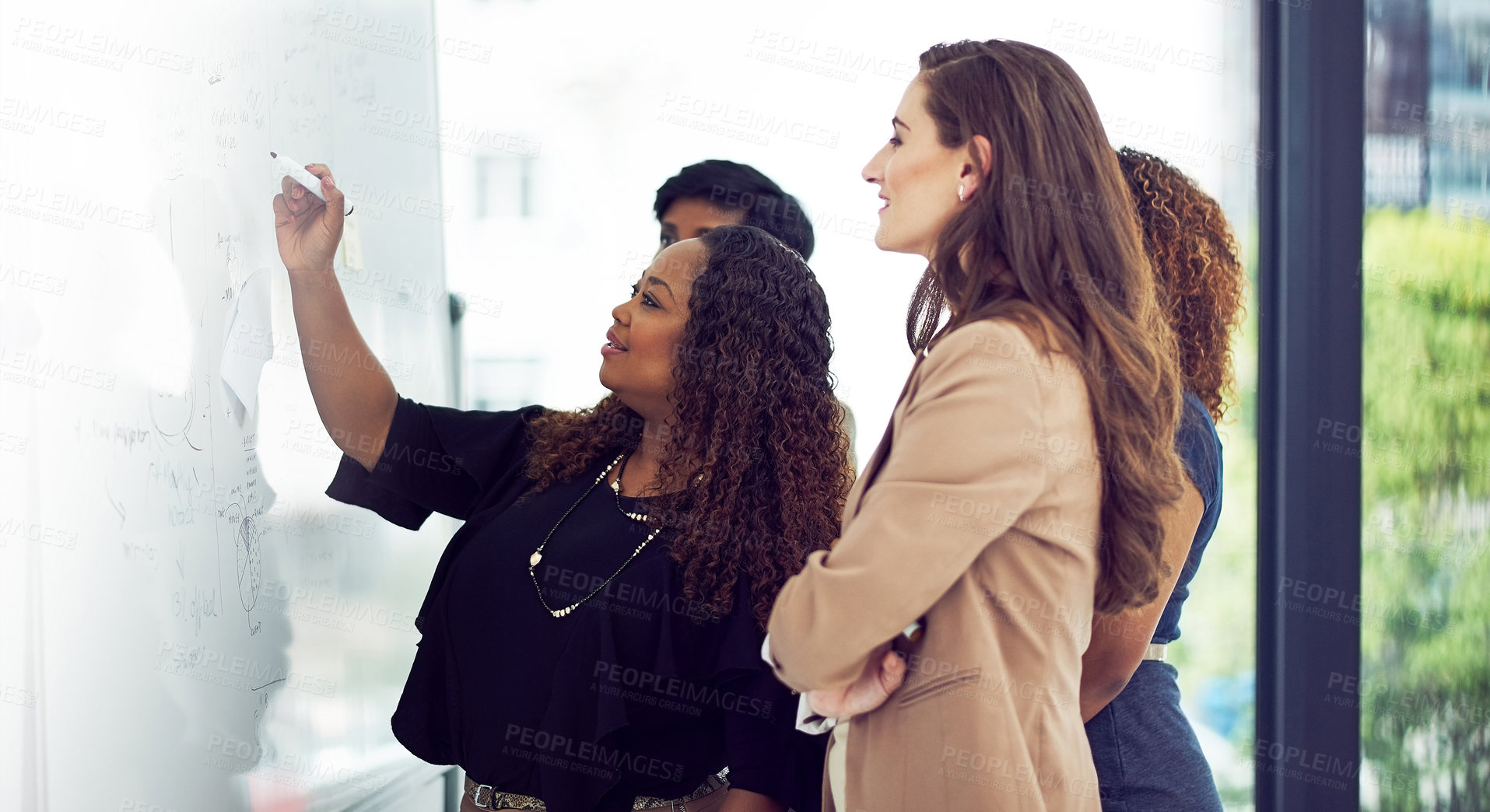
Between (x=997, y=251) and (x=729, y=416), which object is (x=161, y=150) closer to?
(x=729, y=416)

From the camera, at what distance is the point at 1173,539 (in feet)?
3.92

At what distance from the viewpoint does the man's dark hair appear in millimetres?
2221

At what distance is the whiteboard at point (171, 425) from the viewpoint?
42.3 inches

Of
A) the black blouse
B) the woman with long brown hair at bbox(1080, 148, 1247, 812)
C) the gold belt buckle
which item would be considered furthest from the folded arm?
the gold belt buckle

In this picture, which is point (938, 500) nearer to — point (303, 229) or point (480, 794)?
point (480, 794)

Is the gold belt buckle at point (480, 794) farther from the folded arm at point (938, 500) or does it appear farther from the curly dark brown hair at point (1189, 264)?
the curly dark brown hair at point (1189, 264)

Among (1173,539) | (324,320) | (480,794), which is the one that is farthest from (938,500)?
(324,320)

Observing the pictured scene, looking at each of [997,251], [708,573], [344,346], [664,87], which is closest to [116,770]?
[344,346]

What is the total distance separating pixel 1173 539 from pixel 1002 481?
39 cm

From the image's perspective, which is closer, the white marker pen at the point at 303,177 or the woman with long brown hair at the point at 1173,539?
the woman with long brown hair at the point at 1173,539

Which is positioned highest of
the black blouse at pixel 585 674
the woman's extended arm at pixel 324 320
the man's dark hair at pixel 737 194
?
the man's dark hair at pixel 737 194

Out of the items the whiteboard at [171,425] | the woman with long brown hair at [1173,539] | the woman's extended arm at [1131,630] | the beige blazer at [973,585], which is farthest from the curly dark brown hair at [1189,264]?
the whiteboard at [171,425]

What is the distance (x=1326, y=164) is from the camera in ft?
6.31

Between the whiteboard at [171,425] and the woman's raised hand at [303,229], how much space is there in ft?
0.12
